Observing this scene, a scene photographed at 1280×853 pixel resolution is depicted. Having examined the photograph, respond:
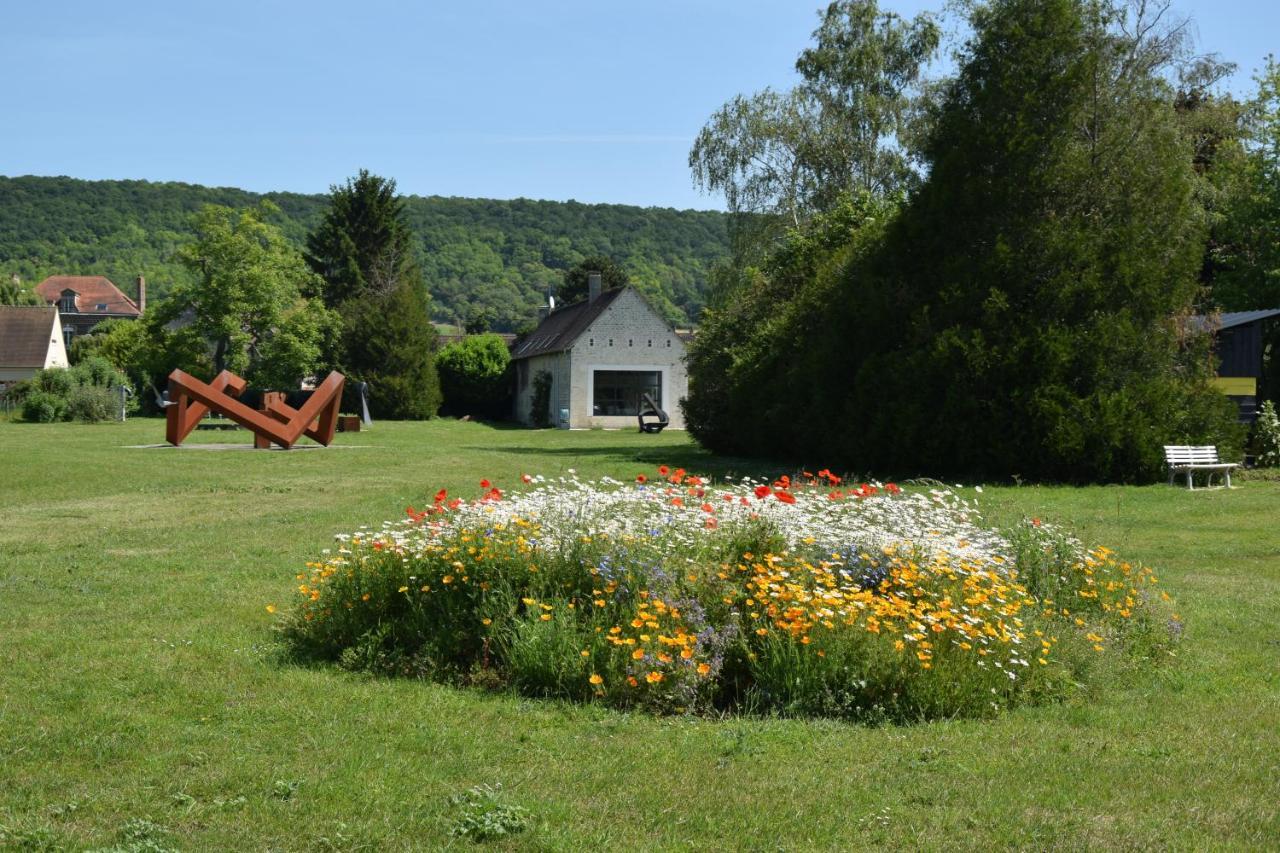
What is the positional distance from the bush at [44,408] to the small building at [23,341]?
2982cm

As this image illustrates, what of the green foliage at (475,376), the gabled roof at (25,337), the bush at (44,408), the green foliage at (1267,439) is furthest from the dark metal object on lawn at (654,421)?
the gabled roof at (25,337)

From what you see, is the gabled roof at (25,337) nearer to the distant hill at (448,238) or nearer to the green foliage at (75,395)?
the green foliage at (75,395)

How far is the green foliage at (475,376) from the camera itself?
6612 centimetres

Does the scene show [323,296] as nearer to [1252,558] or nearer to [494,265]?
[494,265]

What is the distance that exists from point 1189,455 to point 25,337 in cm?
7493

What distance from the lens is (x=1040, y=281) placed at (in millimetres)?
22953

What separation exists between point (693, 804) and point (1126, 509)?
588 inches

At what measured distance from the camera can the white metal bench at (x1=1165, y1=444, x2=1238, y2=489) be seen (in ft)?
70.1

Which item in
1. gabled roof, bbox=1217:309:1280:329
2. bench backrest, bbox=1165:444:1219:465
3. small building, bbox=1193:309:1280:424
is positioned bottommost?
bench backrest, bbox=1165:444:1219:465

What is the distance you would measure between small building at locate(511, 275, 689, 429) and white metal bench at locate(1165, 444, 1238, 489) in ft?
113

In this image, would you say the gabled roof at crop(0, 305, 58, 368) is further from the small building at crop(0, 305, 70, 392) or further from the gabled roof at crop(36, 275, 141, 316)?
the gabled roof at crop(36, 275, 141, 316)

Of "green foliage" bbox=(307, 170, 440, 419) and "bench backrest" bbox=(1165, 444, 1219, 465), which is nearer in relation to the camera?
"bench backrest" bbox=(1165, 444, 1219, 465)

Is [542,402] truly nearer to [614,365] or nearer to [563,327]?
[563,327]

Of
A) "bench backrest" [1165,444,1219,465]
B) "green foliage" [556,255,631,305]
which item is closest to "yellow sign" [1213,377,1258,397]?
"bench backrest" [1165,444,1219,465]
